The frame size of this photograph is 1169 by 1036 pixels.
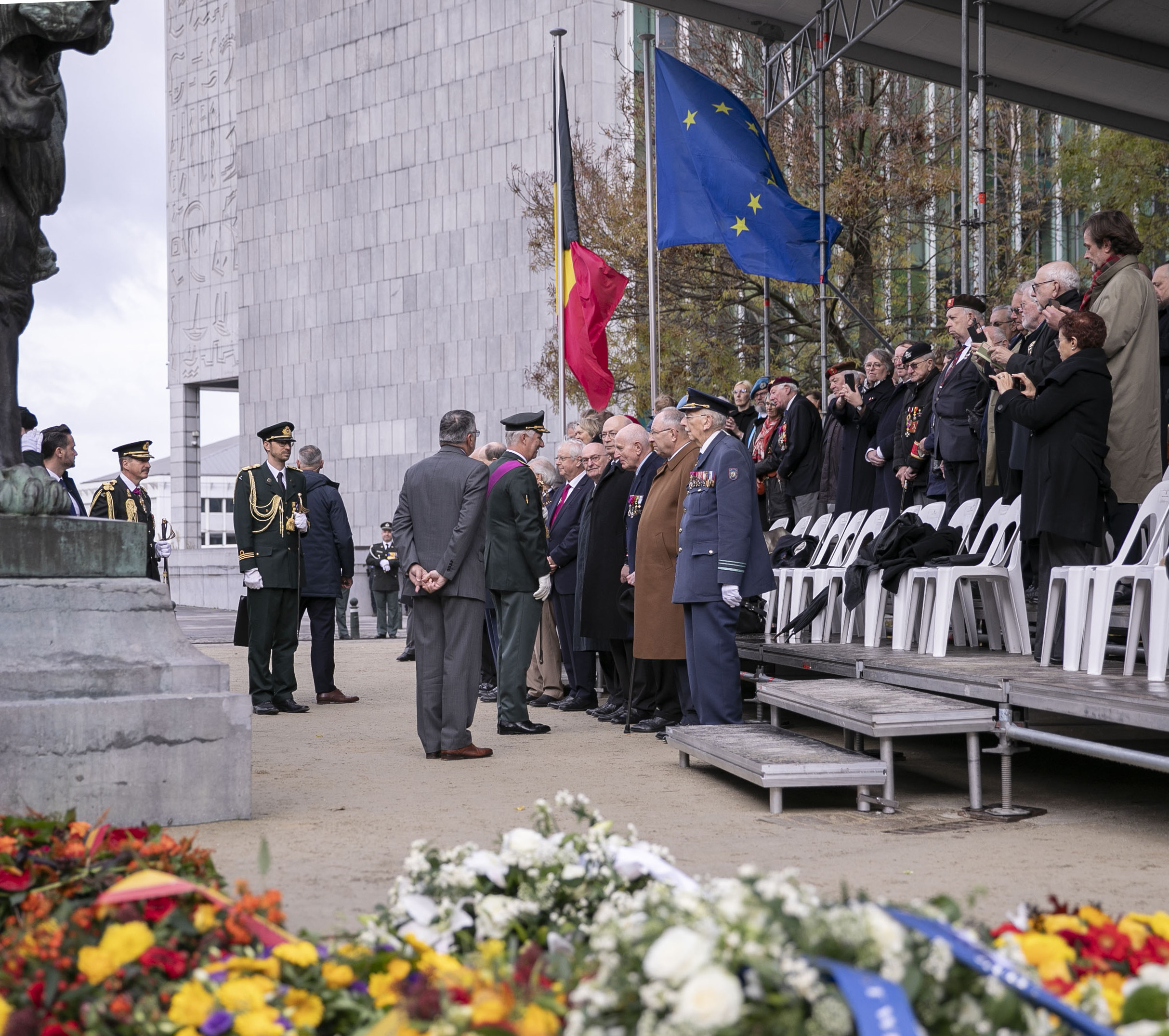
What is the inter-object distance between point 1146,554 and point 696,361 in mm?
17108

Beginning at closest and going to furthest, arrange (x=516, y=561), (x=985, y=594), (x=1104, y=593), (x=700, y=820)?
(x=700, y=820) < (x=1104, y=593) < (x=985, y=594) < (x=516, y=561)

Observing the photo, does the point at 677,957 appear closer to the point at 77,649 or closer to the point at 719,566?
the point at 77,649

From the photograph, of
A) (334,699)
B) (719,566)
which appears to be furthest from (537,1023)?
(334,699)

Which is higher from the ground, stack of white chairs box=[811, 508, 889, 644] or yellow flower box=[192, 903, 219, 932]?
stack of white chairs box=[811, 508, 889, 644]

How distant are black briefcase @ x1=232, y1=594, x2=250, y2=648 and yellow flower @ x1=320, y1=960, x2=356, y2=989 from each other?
366 inches

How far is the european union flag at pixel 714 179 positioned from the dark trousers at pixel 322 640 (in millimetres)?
5826

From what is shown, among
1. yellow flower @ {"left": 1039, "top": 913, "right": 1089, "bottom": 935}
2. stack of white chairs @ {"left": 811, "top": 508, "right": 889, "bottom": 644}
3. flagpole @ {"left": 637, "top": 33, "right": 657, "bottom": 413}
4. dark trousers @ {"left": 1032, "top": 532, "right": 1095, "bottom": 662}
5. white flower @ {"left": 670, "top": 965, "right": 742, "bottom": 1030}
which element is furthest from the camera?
flagpole @ {"left": 637, "top": 33, "right": 657, "bottom": 413}

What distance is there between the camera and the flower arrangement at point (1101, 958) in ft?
7.30

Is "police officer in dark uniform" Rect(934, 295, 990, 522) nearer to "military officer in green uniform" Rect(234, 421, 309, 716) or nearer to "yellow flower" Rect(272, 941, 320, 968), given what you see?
"military officer in green uniform" Rect(234, 421, 309, 716)

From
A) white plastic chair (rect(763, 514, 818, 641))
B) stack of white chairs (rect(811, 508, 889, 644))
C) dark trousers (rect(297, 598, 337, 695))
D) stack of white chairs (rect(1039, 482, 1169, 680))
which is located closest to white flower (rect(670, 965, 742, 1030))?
stack of white chairs (rect(1039, 482, 1169, 680))

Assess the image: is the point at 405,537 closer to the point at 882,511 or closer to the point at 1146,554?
the point at 882,511

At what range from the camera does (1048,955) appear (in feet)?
8.45

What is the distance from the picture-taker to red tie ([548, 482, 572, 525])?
480 inches

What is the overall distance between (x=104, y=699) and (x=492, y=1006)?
4.25 meters
